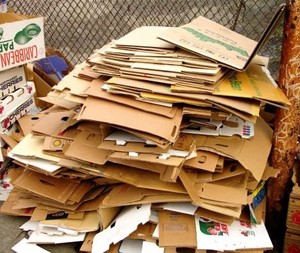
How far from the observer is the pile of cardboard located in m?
2.18

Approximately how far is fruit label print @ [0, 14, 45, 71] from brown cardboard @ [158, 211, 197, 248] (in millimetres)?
1661

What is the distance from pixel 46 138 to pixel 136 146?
2.24ft

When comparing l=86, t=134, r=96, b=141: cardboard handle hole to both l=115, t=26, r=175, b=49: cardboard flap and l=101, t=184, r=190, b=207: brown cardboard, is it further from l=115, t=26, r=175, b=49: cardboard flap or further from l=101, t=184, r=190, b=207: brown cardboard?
l=115, t=26, r=175, b=49: cardboard flap

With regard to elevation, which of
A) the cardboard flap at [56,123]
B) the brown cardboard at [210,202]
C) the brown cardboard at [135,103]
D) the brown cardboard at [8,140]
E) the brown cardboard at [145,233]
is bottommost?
the brown cardboard at [145,233]

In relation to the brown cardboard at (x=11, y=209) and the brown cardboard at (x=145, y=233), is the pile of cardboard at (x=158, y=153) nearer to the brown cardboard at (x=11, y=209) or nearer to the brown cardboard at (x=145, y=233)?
the brown cardboard at (x=145, y=233)

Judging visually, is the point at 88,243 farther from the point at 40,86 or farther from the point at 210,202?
the point at 40,86

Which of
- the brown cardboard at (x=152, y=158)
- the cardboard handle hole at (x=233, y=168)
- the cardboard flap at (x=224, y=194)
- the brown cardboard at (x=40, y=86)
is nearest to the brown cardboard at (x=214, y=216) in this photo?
the cardboard flap at (x=224, y=194)

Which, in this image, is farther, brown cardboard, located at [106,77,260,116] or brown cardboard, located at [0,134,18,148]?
brown cardboard, located at [0,134,18,148]

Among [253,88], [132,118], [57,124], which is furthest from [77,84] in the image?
[253,88]

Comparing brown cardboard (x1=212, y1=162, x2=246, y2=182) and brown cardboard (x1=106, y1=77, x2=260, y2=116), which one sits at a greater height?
brown cardboard (x1=106, y1=77, x2=260, y2=116)

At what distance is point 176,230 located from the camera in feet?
7.70

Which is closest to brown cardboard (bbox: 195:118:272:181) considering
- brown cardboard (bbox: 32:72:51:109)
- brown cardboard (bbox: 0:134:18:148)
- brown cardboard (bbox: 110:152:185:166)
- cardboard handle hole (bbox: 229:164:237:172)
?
cardboard handle hole (bbox: 229:164:237:172)

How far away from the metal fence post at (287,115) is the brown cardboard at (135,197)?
2.33ft

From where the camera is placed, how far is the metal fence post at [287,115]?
2.31m
